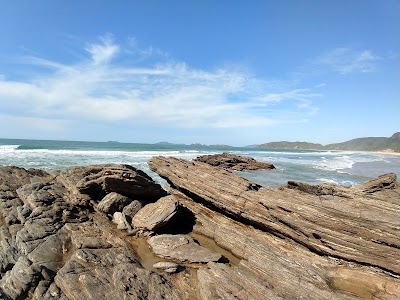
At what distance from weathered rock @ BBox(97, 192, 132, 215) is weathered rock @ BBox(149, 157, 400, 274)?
3.86 meters

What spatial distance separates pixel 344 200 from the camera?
10734 millimetres

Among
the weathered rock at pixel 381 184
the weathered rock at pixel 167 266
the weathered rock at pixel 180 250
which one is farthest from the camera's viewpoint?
the weathered rock at pixel 381 184

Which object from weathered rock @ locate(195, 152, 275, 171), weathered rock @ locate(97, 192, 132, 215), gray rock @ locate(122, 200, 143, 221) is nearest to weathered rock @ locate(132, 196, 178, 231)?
gray rock @ locate(122, 200, 143, 221)

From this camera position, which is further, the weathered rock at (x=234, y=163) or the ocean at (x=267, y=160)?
the weathered rock at (x=234, y=163)

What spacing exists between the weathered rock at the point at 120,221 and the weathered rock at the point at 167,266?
3.47 meters

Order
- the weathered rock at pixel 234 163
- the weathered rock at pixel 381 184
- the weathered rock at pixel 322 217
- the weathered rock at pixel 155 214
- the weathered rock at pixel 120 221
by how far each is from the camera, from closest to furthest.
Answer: the weathered rock at pixel 322 217 → the weathered rock at pixel 155 214 → the weathered rock at pixel 120 221 → the weathered rock at pixel 381 184 → the weathered rock at pixel 234 163

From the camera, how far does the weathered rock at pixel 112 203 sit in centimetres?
1392

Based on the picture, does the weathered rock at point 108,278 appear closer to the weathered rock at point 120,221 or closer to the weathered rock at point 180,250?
the weathered rock at point 180,250

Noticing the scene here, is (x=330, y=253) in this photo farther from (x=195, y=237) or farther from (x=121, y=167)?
(x=121, y=167)

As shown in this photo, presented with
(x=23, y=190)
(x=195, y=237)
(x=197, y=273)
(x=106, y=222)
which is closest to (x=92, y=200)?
(x=106, y=222)

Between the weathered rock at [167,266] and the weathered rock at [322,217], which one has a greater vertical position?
the weathered rock at [322,217]

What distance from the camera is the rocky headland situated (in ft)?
27.0

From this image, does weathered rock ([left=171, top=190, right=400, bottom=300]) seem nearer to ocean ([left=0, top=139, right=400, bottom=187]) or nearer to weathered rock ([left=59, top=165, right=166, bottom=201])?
weathered rock ([left=59, top=165, right=166, bottom=201])

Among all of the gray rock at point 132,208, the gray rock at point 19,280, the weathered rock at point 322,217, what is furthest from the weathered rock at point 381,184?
the gray rock at point 19,280
